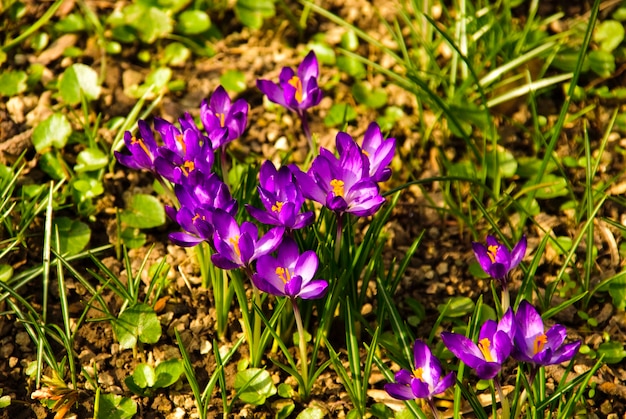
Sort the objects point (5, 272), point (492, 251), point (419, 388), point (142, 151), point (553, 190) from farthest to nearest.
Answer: point (553, 190)
point (5, 272)
point (142, 151)
point (492, 251)
point (419, 388)

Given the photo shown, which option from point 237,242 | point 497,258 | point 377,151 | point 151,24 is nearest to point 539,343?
point 497,258

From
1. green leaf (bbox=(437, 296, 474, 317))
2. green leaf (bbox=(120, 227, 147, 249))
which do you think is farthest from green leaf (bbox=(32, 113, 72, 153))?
green leaf (bbox=(437, 296, 474, 317))

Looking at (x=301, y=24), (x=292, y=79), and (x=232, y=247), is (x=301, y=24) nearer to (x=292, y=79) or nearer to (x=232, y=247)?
(x=292, y=79)

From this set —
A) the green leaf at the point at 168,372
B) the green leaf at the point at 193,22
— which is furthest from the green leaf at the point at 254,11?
the green leaf at the point at 168,372

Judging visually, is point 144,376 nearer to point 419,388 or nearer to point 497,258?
point 419,388

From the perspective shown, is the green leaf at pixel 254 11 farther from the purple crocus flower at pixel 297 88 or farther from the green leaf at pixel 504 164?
the green leaf at pixel 504 164

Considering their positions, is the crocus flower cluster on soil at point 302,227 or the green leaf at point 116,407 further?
the green leaf at point 116,407

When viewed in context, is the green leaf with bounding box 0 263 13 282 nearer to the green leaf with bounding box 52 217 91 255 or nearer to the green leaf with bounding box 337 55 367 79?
the green leaf with bounding box 52 217 91 255

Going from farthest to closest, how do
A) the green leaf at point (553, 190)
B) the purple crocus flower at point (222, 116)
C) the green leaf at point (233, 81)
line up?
the green leaf at point (233, 81) → the green leaf at point (553, 190) → the purple crocus flower at point (222, 116)
